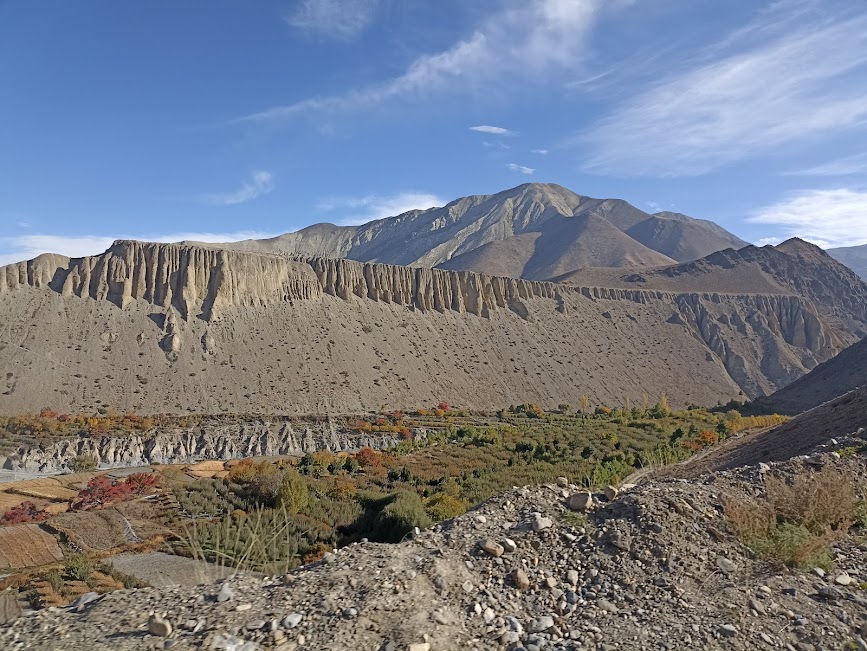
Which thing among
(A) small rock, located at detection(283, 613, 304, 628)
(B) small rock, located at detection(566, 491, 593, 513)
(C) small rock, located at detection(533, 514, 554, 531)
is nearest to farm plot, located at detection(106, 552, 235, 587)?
(A) small rock, located at detection(283, 613, 304, 628)

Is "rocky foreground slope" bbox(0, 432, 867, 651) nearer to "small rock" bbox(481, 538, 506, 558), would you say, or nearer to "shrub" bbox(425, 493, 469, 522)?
"small rock" bbox(481, 538, 506, 558)

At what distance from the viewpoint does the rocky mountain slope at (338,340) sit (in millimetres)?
45500

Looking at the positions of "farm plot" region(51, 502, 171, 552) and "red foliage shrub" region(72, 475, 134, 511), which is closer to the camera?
"farm plot" region(51, 502, 171, 552)

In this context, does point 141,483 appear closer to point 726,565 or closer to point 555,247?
point 726,565

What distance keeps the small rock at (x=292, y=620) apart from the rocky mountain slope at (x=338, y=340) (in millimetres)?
40941

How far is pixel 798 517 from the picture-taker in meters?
7.24

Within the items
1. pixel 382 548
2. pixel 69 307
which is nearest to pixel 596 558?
pixel 382 548

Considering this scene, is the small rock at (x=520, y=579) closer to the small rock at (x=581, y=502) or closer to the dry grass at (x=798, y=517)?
the small rock at (x=581, y=502)

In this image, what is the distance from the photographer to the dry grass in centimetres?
636

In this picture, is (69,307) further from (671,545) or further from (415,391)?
(671,545)

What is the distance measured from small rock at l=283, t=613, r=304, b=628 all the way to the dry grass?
201 inches

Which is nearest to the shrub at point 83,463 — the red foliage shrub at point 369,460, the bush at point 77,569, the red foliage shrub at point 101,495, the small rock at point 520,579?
the red foliage shrub at point 101,495

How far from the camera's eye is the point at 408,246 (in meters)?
199

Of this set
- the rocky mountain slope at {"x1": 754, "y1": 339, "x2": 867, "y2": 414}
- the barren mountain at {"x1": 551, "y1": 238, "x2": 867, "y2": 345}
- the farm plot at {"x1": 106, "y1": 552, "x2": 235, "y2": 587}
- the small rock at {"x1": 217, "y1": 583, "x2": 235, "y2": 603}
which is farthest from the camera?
the barren mountain at {"x1": 551, "y1": 238, "x2": 867, "y2": 345}
